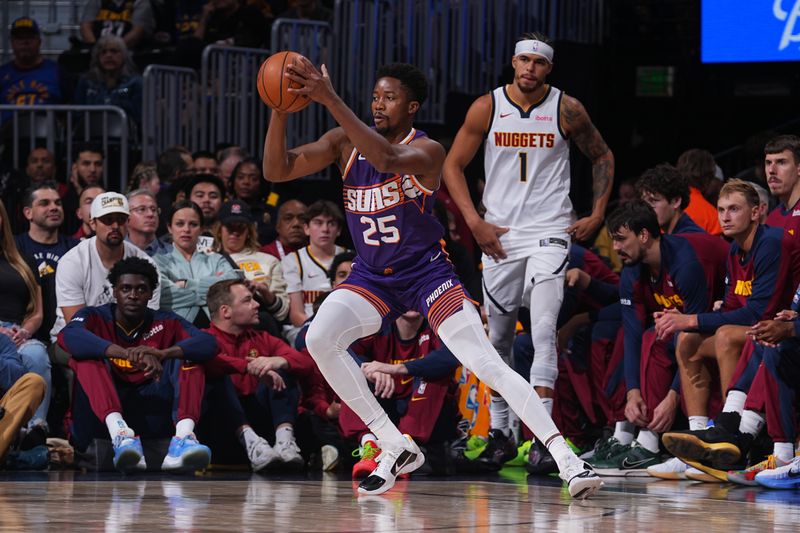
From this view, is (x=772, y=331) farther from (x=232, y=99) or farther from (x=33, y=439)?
(x=232, y=99)

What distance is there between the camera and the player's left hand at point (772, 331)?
720cm

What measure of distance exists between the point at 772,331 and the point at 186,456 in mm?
3366

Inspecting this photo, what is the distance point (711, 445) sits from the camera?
24.0 feet

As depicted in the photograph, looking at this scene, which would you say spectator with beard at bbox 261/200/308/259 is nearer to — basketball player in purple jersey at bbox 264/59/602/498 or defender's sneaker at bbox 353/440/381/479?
defender's sneaker at bbox 353/440/381/479

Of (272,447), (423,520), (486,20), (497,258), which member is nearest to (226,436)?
(272,447)

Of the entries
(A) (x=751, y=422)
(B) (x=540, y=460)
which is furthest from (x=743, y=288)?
(B) (x=540, y=460)

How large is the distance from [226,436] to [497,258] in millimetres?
2045

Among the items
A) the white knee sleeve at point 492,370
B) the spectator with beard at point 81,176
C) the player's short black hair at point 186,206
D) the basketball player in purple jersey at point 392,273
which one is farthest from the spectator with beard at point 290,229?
the white knee sleeve at point 492,370

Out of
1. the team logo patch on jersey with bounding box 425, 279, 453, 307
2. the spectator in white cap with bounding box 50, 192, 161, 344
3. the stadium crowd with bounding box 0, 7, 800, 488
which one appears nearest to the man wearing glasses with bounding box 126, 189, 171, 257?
the stadium crowd with bounding box 0, 7, 800, 488

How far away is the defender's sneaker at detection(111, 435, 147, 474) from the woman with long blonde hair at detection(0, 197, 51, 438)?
83 cm

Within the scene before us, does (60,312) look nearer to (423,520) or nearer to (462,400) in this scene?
(462,400)

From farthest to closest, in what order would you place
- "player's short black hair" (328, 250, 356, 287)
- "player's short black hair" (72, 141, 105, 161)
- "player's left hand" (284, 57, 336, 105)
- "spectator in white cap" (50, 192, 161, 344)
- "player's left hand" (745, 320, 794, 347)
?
"player's short black hair" (72, 141, 105, 161)
"player's short black hair" (328, 250, 356, 287)
"spectator in white cap" (50, 192, 161, 344)
"player's left hand" (745, 320, 794, 347)
"player's left hand" (284, 57, 336, 105)

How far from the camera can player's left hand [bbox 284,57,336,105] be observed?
5.96 metres

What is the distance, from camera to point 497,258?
8148mm
